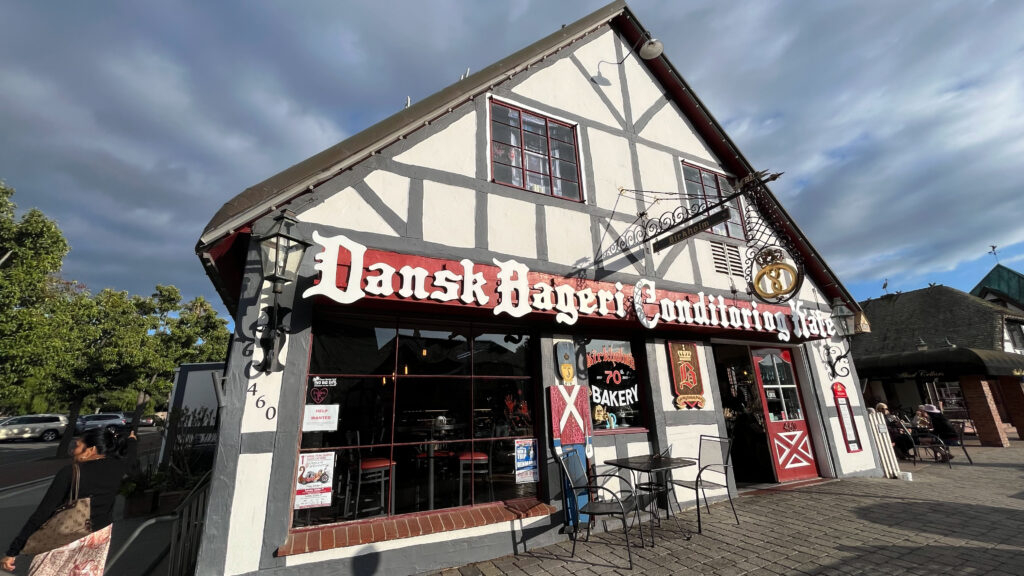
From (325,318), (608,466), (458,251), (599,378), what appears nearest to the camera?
(325,318)

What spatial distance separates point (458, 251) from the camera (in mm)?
5199

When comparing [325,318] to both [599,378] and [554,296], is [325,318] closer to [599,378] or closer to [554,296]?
[554,296]

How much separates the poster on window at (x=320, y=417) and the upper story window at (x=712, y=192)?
7.08 m

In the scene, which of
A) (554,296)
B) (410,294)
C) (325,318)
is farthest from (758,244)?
(325,318)

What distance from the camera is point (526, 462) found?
17.4 ft

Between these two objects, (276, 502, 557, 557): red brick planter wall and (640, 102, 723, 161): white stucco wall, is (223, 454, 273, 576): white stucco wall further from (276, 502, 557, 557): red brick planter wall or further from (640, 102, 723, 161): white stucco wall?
(640, 102, 723, 161): white stucco wall

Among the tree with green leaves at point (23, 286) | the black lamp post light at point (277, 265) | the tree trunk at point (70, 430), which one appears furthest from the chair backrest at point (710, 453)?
the tree trunk at point (70, 430)

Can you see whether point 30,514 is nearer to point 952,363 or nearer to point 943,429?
point 943,429

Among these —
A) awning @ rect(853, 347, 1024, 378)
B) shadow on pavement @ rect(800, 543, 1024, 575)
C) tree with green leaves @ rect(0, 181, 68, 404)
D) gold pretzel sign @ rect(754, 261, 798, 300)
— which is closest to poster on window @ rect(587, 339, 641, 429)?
shadow on pavement @ rect(800, 543, 1024, 575)

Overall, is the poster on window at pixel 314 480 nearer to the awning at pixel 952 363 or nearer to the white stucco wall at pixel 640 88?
the white stucco wall at pixel 640 88

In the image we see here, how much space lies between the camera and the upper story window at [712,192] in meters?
8.03

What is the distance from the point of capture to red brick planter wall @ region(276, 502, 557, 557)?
3.85 metres

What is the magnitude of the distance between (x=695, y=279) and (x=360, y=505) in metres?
6.16

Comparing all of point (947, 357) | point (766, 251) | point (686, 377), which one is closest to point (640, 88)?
point (766, 251)
